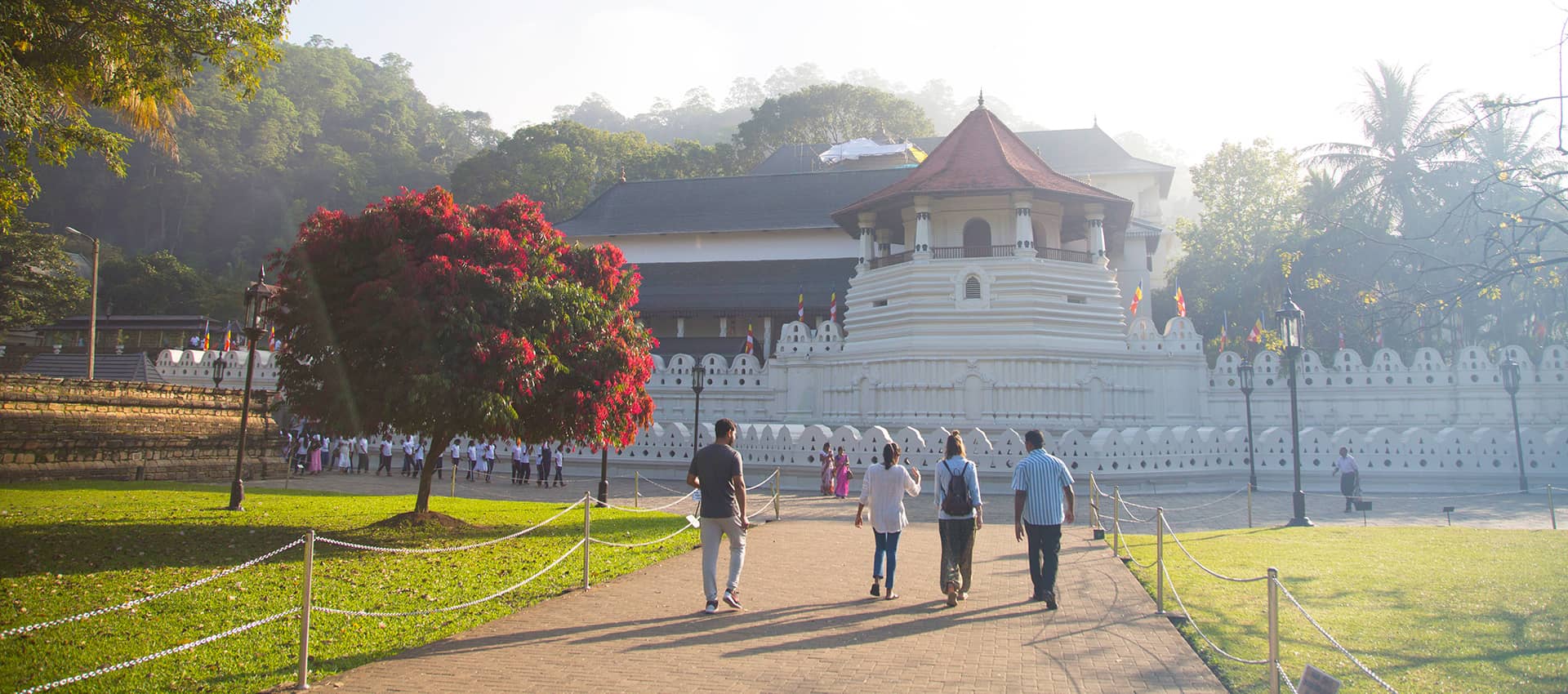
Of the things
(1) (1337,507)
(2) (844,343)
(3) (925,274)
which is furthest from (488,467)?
(1) (1337,507)

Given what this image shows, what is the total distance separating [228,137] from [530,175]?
25.1 m

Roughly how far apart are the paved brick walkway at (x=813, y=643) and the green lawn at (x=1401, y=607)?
22.3 inches

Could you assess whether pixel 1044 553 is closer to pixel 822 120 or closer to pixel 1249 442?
pixel 1249 442

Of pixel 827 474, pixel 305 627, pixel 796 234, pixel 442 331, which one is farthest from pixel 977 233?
pixel 305 627

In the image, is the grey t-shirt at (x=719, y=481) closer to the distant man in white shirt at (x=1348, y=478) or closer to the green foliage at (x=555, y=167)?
the distant man in white shirt at (x=1348, y=478)

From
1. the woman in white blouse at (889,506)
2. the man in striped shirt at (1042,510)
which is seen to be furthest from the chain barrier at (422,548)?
the man in striped shirt at (1042,510)

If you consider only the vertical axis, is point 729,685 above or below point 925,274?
below

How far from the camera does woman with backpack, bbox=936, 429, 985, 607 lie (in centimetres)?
824

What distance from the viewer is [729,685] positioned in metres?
5.64

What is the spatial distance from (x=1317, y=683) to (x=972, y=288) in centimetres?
2465

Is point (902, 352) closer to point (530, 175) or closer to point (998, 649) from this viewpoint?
point (998, 649)

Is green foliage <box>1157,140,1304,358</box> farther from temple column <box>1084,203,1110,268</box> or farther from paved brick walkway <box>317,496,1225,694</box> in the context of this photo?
paved brick walkway <box>317,496,1225,694</box>

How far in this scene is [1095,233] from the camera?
29812 mm

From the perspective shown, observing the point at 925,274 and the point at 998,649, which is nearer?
the point at 998,649
